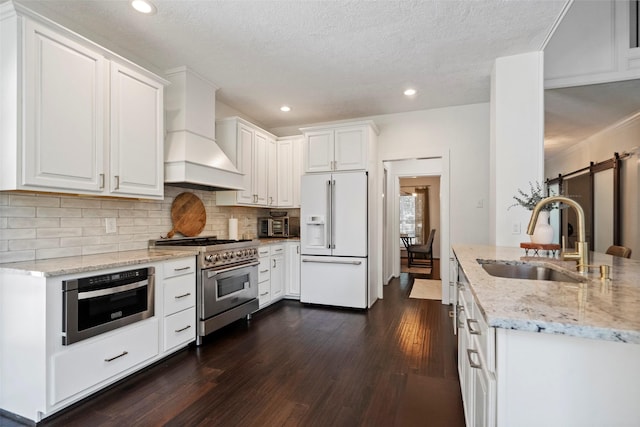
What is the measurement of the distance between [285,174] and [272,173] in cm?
21

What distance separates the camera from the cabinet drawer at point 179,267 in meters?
2.55

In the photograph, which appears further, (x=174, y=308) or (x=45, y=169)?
(x=174, y=308)

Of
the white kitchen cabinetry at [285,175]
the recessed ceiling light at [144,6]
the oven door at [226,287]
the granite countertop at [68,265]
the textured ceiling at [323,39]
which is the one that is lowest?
the oven door at [226,287]

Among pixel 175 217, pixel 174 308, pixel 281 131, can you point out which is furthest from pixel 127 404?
pixel 281 131

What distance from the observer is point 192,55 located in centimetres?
294

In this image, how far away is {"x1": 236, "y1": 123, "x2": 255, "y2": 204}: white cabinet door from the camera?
3.97 meters

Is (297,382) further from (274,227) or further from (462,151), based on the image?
(462,151)

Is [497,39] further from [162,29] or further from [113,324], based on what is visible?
[113,324]

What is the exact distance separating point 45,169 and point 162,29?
1407mm

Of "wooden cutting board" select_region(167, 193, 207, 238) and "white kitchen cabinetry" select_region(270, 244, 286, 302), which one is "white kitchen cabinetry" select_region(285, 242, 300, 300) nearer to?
"white kitchen cabinetry" select_region(270, 244, 286, 302)

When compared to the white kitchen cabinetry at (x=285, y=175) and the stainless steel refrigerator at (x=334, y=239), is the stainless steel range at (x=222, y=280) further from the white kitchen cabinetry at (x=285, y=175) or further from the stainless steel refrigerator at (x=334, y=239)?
the white kitchen cabinetry at (x=285, y=175)

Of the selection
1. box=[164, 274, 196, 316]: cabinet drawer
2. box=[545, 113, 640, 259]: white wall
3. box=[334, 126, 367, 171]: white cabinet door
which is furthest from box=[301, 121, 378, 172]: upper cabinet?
box=[545, 113, 640, 259]: white wall

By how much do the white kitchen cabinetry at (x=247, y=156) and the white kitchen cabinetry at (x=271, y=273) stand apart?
2.21 ft

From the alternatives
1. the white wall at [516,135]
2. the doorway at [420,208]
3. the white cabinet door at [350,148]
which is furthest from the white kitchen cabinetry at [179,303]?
the doorway at [420,208]
